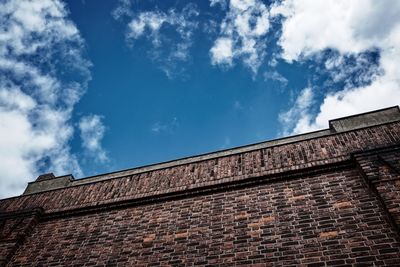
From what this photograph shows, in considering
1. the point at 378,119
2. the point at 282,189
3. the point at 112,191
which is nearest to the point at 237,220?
the point at 282,189

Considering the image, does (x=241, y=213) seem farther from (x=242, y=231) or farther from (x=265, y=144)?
(x=265, y=144)

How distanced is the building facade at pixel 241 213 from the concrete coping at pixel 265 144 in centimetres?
4

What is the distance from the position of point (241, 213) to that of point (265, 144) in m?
2.97

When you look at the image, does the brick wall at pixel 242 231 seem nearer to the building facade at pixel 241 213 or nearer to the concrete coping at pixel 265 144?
the building facade at pixel 241 213

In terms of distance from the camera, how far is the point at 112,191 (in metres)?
6.43

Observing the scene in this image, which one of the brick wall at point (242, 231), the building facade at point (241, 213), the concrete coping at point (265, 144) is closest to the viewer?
the brick wall at point (242, 231)

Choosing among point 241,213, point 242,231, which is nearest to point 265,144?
point 241,213

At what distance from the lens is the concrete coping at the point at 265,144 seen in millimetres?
6723

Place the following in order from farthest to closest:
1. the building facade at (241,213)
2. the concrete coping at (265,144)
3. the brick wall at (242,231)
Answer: the concrete coping at (265,144) < the building facade at (241,213) < the brick wall at (242,231)

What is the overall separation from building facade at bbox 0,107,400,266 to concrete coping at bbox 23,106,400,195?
0.04 meters

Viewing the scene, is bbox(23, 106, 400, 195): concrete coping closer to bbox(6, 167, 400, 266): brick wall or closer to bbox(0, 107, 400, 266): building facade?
bbox(0, 107, 400, 266): building facade

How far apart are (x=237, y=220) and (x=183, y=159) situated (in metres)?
3.36

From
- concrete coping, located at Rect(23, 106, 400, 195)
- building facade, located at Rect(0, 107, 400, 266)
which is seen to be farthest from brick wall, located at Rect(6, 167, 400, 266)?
concrete coping, located at Rect(23, 106, 400, 195)

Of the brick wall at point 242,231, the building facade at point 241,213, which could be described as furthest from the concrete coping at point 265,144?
the brick wall at point 242,231
